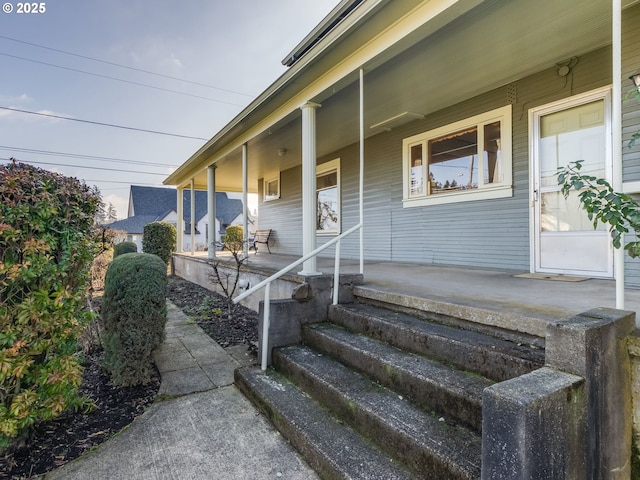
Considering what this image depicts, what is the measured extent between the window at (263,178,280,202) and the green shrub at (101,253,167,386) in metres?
7.18

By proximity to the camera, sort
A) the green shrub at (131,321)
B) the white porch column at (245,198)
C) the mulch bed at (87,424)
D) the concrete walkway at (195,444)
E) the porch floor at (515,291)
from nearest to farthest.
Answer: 1. the concrete walkway at (195,444)
2. the mulch bed at (87,424)
3. the porch floor at (515,291)
4. the green shrub at (131,321)
5. the white porch column at (245,198)

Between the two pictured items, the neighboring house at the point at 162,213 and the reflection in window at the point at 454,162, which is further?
the neighboring house at the point at 162,213

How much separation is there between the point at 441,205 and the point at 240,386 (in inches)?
161

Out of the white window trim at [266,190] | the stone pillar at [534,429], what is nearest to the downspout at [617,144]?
the stone pillar at [534,429]

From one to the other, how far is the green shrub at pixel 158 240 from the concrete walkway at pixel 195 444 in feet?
27.4

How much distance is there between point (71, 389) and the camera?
2.25m

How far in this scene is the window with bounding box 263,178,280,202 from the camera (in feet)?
33.3

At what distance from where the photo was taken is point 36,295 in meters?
2.00

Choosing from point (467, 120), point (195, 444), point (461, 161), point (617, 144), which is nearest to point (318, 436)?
point (195, 444)

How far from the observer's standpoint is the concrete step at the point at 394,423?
147 centimetres

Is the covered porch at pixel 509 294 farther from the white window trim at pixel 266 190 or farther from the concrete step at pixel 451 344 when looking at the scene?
the white window trim at pixel 266 190

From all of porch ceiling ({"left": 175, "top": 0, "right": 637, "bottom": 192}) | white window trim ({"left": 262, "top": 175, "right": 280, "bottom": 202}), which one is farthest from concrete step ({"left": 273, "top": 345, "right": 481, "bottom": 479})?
white window trim ({"left": 262, "top": 175, "right": 280, "bottom": 202})

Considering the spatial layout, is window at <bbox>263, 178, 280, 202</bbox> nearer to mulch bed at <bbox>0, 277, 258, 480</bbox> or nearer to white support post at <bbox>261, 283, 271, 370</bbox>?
mulch bed at <bbox>0, 277, 258, 480</bbox>

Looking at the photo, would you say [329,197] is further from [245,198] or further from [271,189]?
[271,189]
